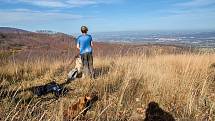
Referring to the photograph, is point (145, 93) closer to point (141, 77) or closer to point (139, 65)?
point (141, 77)

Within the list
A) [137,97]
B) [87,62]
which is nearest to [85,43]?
[87,62]

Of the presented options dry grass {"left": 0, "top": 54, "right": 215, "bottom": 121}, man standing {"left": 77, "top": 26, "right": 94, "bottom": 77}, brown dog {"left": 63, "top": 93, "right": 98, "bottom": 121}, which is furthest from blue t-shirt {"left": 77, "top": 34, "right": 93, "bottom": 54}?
brown dog {"left": 63, "top": 93, "right": 98, "bottom": 121}

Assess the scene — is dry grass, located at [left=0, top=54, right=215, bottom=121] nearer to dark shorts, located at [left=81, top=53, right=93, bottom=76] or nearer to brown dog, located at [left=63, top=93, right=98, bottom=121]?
brown dog, located at [left=63, top=93, right=98, bottom=121]

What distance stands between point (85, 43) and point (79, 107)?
13.2 ft

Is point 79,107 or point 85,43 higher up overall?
point 85,43

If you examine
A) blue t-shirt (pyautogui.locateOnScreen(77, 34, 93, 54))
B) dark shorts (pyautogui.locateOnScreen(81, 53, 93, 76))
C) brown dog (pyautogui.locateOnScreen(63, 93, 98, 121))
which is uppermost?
blue t-shirt (pyautogui.locateOnScreen(77, 34, 93, 54))

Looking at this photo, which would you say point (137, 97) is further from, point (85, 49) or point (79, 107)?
point (85, 49)

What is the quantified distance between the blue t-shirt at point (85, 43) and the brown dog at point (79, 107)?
124 inches

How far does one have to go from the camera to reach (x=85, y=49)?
9812 mm

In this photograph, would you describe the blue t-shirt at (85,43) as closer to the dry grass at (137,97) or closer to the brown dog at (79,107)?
the dry grass at (137,97)

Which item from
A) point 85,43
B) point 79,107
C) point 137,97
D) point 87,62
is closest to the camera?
point 79,107

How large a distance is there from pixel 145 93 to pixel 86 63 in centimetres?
348

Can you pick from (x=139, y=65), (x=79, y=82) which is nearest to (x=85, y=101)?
(x=139, y=65)

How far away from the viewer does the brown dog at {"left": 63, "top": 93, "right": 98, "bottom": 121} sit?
5.38 meters
